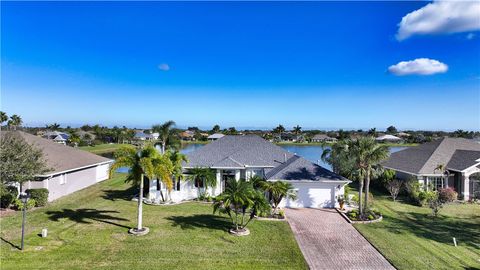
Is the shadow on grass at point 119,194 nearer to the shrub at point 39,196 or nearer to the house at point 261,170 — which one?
the house at point 261,170

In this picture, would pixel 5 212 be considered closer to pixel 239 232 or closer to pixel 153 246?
pixel 153 246

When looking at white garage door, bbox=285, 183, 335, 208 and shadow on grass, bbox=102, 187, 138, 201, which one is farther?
shadow on grass, bbox=102, 187, 138, 201

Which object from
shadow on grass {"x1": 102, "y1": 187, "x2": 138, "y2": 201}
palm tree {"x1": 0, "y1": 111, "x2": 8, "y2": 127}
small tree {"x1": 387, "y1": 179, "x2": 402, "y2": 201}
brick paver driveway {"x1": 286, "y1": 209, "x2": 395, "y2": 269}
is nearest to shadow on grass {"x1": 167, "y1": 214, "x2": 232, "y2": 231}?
brick paver driveway {"x1": 286, "y1": 209, "x2": 395, "y2": 269}

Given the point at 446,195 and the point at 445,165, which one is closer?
the point at 446,195

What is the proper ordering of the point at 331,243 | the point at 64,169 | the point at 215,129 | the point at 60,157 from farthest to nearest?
1. the point at 215,129
2. the point at 60,157
3. the point at 64,169
4. the point at 331,243

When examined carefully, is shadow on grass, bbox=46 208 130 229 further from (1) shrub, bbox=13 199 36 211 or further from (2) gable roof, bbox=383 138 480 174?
(2) gable roof, bbox=383 138 480 174

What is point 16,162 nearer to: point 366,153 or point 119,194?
point 119,194

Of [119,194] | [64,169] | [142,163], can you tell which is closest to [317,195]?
[142,163]

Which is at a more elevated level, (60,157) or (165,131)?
(165,131)
